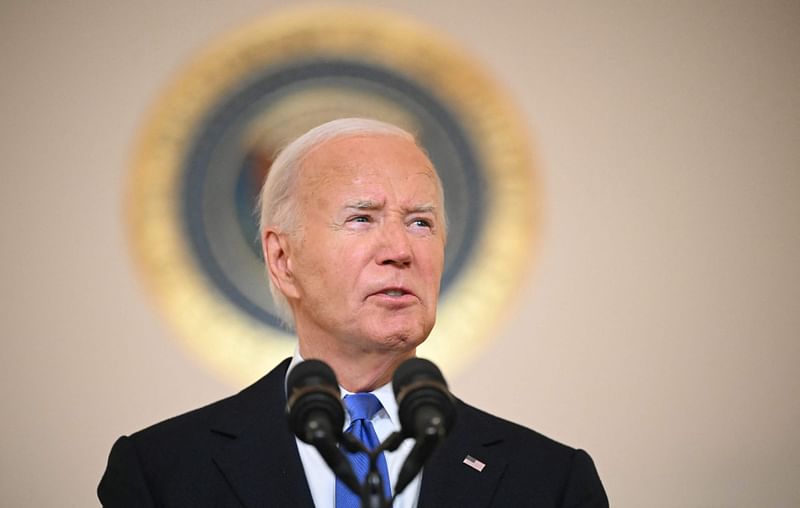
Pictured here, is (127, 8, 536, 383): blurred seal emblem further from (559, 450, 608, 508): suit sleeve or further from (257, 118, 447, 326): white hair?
(559, 450, 608, 508): suit sleeve

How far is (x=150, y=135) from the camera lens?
388 centimetres

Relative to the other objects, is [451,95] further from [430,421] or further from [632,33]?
[430,421]

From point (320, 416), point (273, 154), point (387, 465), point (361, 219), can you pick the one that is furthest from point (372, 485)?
point (273, 154)

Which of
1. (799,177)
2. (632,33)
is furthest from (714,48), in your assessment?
(799,177)

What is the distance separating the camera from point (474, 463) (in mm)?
2504

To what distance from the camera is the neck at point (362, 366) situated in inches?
98.1

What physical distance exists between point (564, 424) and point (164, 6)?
217cm

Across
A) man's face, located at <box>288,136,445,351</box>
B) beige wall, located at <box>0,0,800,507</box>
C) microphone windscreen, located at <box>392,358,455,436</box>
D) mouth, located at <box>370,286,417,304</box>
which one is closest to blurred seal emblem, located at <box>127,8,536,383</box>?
beige wall, located at <box>0,0,800,507</box>

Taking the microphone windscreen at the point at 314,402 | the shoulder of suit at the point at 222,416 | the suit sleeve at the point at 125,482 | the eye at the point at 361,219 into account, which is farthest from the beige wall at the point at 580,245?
the microphone windscreen at the point at 314,402

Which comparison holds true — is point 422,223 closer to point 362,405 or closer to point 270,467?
point 362,405

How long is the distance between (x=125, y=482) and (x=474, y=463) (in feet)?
2.66

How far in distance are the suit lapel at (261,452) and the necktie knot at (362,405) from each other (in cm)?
15

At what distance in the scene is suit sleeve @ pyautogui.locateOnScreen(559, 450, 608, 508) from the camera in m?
2.50

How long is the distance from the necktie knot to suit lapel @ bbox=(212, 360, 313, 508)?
154 millimetres
